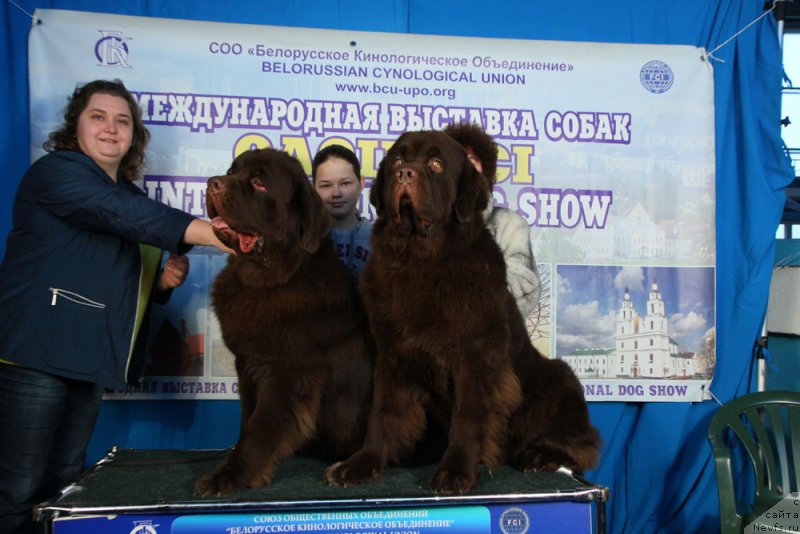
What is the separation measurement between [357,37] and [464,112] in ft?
2.65

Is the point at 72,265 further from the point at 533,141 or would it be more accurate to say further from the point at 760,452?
the point at 760,452

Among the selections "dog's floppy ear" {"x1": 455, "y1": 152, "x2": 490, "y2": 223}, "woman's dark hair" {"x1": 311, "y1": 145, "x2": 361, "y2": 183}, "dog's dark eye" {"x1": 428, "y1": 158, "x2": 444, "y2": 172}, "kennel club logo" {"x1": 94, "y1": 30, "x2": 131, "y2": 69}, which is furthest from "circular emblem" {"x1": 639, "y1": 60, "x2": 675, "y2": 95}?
"kennel club logo" {"x1": 94, "y1": 30, "x2": 131, "y2": 69}

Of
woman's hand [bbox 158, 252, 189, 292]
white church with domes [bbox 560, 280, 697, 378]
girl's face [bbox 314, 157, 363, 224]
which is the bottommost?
white church with domes [bbox 560, 280, 697, 378]

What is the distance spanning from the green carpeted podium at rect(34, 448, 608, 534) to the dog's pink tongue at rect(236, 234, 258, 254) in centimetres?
84

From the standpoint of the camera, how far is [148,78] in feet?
12.2

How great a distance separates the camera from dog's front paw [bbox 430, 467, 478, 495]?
1.99 m

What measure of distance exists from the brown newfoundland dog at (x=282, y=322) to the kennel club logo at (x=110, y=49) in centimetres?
190

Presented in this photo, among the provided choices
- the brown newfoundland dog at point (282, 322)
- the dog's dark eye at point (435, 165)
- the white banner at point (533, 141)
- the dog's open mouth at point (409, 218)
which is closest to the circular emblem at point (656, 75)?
the white banner at point (533, 141)

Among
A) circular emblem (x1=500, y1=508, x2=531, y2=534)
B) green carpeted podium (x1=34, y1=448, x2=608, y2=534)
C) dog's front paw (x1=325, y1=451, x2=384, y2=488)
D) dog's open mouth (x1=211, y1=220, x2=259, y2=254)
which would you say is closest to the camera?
green carpeted podium (x1=34, y1=448, x2=608, y2=534)

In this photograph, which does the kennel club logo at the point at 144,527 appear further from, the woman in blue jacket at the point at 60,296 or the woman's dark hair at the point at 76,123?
the woman's dark hair at the point at 76,123

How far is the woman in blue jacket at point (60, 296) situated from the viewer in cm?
238

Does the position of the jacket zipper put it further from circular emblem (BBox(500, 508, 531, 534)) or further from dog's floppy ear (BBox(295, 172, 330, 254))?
circular emblem (BBox(500, 508, 531, 534))

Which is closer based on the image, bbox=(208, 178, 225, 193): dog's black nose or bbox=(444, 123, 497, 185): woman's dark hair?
bbox=(208, 178, 225, 193): dog's black nose

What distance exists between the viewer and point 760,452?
3666 millimetres
